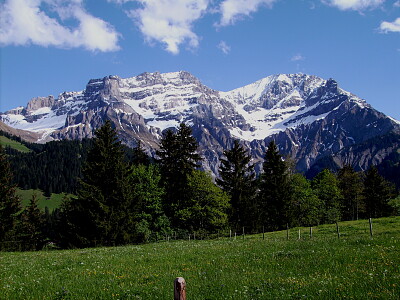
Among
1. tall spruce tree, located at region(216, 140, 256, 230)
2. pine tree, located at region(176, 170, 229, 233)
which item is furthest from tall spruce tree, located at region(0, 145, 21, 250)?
tall spruce tree, located at region(216, 140, 256, 230)

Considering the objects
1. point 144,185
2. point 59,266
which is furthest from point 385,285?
point 144,185

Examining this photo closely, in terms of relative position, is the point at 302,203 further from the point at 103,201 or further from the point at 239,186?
the point at 103,201

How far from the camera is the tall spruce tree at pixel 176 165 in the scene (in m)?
58.8

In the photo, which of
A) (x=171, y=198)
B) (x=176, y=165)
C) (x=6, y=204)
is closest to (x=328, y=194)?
(x=176, y=165)

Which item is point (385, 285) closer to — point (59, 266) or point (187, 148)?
point (59, 266)

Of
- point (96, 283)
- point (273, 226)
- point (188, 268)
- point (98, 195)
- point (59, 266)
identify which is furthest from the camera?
point (273, 226)

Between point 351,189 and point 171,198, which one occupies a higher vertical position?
point 351,189

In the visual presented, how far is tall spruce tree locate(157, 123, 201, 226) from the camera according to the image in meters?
58.8

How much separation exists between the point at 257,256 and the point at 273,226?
5329 centimetres

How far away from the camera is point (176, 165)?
2383 inches

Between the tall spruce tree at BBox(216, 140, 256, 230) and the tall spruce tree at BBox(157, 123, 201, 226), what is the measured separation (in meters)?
10.0

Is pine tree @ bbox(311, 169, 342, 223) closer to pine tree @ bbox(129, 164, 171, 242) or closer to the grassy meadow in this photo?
pine tree @ bbox(129, 164, 171, 242)

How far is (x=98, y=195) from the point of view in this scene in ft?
152

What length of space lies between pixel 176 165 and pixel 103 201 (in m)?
17.3
